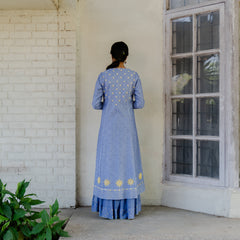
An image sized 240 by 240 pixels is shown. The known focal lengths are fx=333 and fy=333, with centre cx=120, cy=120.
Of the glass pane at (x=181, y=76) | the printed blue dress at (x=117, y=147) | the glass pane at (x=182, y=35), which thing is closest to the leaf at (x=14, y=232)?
the printed blue dress at (x=117, y=147)

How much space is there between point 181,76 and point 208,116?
22.9 inches

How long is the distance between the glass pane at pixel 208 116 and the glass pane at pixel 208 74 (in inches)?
4.9

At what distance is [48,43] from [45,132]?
107 cm

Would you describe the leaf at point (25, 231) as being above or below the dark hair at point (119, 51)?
below

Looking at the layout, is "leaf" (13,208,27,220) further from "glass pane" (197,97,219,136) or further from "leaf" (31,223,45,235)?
"glass pane" (197,97,219,136)

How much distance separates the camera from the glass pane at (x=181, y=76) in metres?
3.91

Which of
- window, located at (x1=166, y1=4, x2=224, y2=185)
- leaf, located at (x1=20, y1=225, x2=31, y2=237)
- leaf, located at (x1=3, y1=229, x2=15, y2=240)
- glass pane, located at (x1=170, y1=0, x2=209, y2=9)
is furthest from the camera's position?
glass pane, located at (x1=170, y1=0, x2=209, y2=9)

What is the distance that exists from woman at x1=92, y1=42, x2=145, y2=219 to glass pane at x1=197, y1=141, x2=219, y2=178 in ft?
Answer: 2.70

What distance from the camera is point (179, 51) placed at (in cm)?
397

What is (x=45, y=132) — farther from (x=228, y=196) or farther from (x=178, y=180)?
(x=228, y=196)

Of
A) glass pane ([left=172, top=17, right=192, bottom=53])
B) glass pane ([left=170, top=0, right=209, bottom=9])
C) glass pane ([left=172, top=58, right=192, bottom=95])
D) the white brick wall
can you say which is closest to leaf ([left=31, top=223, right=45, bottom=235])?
the white brick wall

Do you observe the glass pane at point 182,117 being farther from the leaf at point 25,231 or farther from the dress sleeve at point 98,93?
the leaf at point 25,231

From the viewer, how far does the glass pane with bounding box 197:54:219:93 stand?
372 centimetres

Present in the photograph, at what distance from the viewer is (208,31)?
3770 mm
